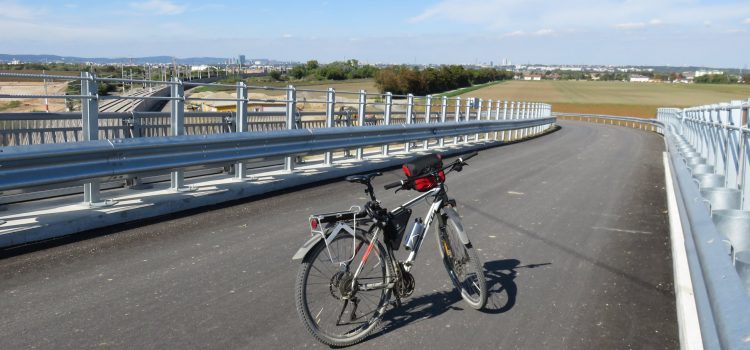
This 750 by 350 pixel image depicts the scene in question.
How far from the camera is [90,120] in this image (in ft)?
24.3

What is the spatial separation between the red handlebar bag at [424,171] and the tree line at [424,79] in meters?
79.8

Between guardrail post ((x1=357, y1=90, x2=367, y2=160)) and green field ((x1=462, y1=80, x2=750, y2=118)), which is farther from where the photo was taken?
green field ((x1=462, y1=80, x2=750, y2=118))

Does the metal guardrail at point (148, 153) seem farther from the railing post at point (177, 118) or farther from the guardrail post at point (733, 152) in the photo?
the guardrail post at point (733, 152)

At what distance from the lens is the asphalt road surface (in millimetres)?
4355

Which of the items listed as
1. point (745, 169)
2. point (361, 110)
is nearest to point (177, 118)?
point (361, 110)

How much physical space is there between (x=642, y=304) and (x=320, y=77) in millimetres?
106836

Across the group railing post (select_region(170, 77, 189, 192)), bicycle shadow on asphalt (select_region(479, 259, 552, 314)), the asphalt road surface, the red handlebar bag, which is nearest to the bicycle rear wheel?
the asphalt road surface

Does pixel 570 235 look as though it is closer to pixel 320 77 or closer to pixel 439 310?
pixel 439 310

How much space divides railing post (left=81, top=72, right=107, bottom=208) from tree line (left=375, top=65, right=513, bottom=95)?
3039 inches

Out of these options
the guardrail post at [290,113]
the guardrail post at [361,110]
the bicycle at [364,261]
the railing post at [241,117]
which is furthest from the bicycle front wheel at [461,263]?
the guardrail post at [361,110]

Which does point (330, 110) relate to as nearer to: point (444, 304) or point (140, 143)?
point (140, 143)

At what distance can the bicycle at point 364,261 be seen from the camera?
4.15m

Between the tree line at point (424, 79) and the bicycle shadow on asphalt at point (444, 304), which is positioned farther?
the tree line at point (424, 79)

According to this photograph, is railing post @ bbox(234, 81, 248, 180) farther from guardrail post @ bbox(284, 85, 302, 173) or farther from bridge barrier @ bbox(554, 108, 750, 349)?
bridge barrier @ bbox(554, 108, 750, 349)
